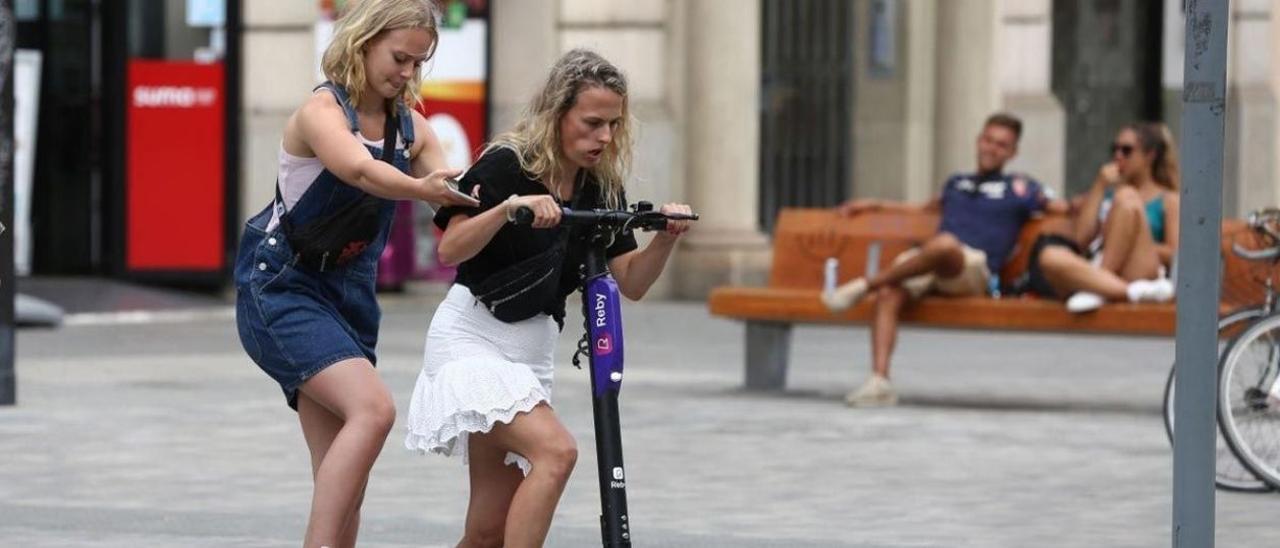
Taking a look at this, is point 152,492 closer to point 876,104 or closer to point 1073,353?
point 1073,353

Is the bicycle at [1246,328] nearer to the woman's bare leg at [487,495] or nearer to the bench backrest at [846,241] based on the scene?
the bench backrest at [846,241]

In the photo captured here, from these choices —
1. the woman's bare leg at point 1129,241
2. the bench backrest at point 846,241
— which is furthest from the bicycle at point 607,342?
the bench backrest at point 846,241

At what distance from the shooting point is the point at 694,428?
35.6ft

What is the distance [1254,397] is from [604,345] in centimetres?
383

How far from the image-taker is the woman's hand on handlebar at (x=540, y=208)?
17.5ft

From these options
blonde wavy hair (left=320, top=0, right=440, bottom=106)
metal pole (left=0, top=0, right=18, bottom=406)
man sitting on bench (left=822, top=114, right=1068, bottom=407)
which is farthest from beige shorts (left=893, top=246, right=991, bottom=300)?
blonde wavy hair (left=320, top=0, right=440, bottom=106)

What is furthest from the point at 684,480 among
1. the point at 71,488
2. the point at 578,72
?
the point at 578,72

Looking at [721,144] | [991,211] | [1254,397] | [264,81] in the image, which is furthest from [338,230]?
[721,144]

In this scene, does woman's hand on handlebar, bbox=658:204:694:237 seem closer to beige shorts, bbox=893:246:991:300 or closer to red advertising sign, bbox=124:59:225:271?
beige shorts, bbox=893:246:991:300

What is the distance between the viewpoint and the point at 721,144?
20.0 metres

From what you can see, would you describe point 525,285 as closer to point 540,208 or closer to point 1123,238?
point 540,208

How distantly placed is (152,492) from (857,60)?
13759mm

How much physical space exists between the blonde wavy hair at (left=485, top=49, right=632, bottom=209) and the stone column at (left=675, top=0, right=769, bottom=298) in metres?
14.1

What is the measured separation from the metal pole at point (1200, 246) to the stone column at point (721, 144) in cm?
1402
